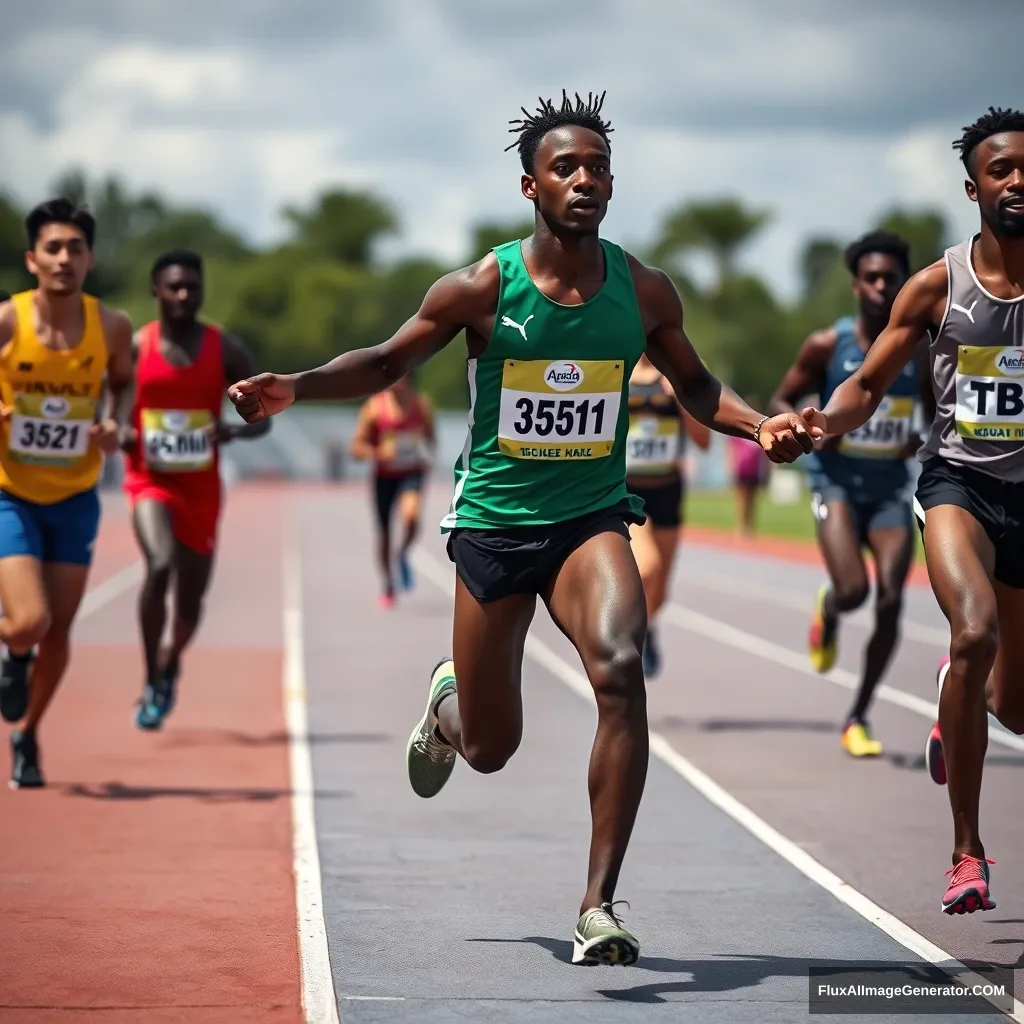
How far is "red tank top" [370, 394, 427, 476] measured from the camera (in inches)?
757

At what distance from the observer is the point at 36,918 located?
20.6 ft

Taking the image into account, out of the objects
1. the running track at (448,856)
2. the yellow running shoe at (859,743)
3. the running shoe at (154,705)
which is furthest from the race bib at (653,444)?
the running shoe at (154,705)

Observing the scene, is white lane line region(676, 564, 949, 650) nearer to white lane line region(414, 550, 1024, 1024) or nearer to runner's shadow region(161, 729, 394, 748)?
white lane line region(414, 550, 1024, 1024)

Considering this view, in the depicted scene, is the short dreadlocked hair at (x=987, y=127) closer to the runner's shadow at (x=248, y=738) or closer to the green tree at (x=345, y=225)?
the runner's shadow at (x=248, y=738)

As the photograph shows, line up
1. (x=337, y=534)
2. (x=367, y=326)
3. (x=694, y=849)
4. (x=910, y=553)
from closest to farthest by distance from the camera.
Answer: (x=694, y=849) < (x=910, y=553) < (x=337, y=534) < (x=367, y=326)

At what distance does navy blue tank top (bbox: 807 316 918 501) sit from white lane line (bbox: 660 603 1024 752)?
150 cm

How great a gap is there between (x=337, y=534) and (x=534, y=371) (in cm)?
3280

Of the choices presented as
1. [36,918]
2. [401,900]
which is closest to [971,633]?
[401,900]

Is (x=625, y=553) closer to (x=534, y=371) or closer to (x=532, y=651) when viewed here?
(x=534, y=371)

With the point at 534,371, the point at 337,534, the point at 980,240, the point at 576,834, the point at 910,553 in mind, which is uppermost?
the point at 980,240

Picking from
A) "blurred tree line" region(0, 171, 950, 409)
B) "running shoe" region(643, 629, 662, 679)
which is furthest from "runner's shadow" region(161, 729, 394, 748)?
"blurred tree line" region(0, 171, 950, 409)

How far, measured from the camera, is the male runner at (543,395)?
5941 mm

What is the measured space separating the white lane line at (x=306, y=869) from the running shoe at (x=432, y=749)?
20.1 inches

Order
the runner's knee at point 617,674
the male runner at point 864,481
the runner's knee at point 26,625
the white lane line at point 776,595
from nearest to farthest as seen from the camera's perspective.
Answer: the runner's knee at point 617,674 → the runner's knee at point 26,625 → the male runner at point 864,481 → the white lane line at point 776,595
